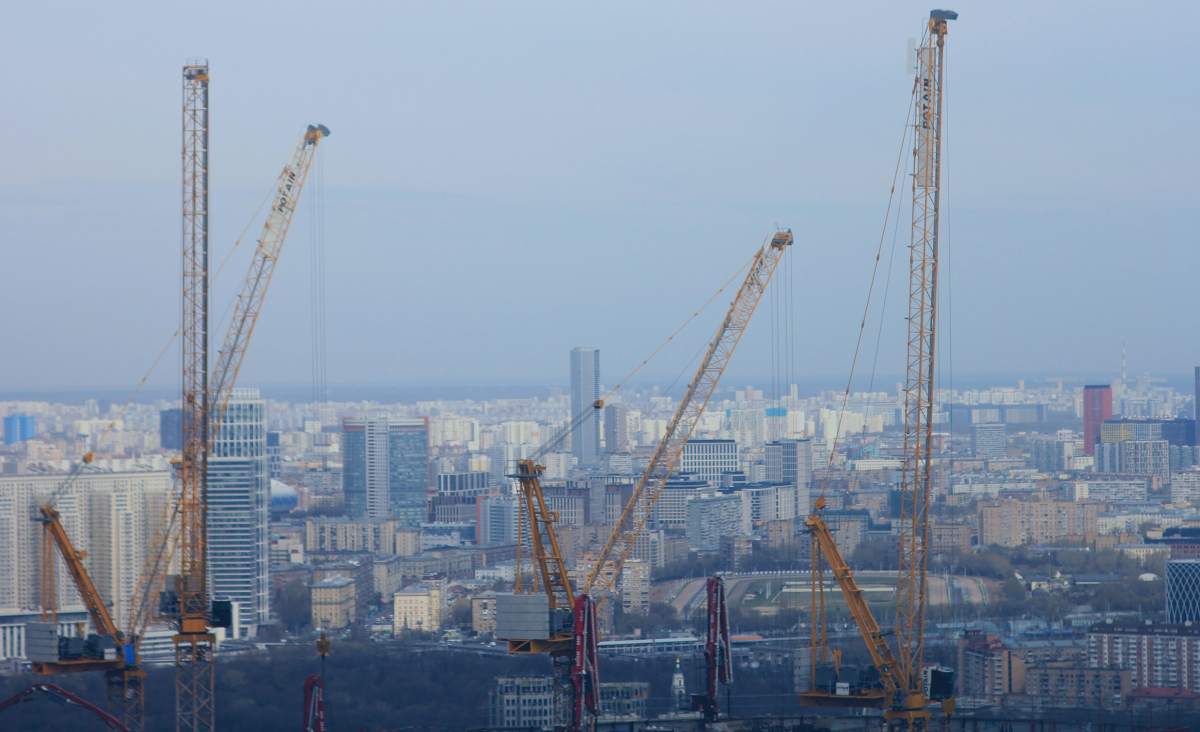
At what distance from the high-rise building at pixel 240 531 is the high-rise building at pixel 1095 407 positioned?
1979 inches

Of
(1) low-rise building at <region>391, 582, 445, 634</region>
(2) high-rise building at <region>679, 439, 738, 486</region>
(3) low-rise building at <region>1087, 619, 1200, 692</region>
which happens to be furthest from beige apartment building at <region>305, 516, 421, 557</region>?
(3) low-rise building at <region>1087, 619, 1200, 692</region>

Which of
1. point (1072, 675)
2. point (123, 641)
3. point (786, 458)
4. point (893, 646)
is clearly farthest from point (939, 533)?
point (123, 641)

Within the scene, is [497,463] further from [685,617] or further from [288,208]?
[288,208]

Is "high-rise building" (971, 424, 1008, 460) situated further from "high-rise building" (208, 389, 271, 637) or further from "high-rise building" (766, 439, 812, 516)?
"high-rise building" (208, 389, 271, 637)

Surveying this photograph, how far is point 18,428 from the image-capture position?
48875mm

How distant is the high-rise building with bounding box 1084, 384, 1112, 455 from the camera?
285 feet

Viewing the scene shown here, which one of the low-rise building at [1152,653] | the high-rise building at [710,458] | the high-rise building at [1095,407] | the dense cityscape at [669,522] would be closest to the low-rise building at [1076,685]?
the dense cityscape at [669,522]

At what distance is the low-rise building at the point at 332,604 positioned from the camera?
1780 inches

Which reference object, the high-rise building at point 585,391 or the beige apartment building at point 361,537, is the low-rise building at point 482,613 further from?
the high-rise building at point 585,391

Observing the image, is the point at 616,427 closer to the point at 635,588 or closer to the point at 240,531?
the point at 240,531

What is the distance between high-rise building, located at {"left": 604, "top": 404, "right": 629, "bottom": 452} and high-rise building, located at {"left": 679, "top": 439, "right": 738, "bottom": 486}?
3.76 m

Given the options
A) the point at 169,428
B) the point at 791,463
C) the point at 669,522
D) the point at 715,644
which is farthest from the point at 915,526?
the point at 791,463

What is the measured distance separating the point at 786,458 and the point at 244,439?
28553 mm

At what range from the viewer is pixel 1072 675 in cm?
3088
